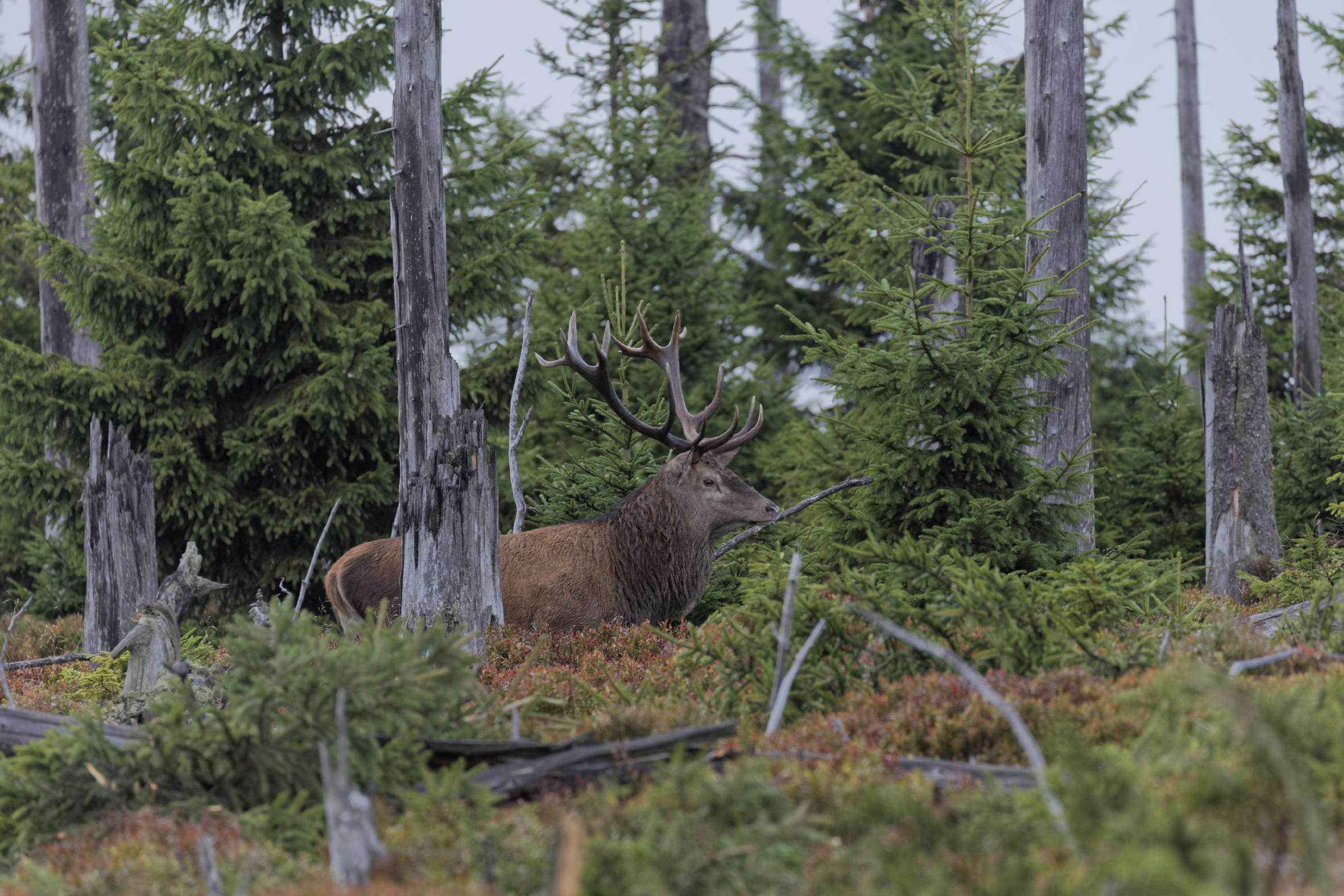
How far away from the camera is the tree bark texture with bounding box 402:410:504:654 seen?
710 cm

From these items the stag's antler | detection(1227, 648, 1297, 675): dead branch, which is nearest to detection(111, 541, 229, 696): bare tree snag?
the stag's antler

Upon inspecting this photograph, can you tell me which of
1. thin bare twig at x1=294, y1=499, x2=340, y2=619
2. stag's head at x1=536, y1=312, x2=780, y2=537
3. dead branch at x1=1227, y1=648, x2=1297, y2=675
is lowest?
dead branch at x1=1227, y1=648, x2=1297, y2=675

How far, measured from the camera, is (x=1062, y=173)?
10.1 metres

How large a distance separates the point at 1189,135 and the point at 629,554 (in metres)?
19.5

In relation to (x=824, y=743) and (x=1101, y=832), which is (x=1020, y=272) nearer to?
(x=824, y=743)

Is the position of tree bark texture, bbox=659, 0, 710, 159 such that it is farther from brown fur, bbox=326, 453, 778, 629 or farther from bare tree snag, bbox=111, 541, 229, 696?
bare tree snag, bbox=111, 541, 229, 696


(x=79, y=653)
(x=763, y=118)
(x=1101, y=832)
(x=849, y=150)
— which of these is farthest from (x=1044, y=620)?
(x=763, y=118)

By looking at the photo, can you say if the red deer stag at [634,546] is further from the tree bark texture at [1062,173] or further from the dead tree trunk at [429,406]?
the tree bark texture at [1062,173]

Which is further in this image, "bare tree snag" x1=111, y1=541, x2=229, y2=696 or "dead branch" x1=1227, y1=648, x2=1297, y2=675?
"bare tree snag" x1=111, y1=541, x2=229, y2=696

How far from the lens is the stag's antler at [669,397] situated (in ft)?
26.8

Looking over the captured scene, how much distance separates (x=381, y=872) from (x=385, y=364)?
869 cm

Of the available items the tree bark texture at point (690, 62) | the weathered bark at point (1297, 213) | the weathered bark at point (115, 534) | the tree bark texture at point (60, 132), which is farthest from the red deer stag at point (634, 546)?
the tree bark texture at point (690, 62)

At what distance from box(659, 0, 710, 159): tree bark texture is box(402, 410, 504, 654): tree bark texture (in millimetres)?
13507

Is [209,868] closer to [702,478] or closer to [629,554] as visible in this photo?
[629,554]
